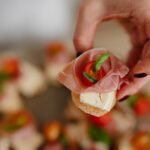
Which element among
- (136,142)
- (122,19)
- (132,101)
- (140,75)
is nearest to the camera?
(140,75)

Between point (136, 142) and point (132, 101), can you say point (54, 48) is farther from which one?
point (136, 142)

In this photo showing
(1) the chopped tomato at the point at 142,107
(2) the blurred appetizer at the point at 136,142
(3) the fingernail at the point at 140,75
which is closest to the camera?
(3) the fingernail at the point at 140,75

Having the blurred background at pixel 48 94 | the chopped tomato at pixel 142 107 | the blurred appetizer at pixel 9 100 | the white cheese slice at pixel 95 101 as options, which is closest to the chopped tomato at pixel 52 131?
the blurred background at pixel 48 94

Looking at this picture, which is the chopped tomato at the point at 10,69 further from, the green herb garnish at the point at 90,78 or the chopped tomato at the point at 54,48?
the green herb garnish at the point at 90,78

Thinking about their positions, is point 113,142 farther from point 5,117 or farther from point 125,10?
point 125,10

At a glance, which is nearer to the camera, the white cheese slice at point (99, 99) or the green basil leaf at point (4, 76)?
the white cheese slice at point (99, 99)

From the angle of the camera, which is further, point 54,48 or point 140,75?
point 54,48

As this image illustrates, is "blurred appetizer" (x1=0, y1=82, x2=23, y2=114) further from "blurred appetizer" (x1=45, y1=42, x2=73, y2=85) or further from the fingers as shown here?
the fingers

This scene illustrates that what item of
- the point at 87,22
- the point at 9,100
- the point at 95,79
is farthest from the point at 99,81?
the point at 9,100
